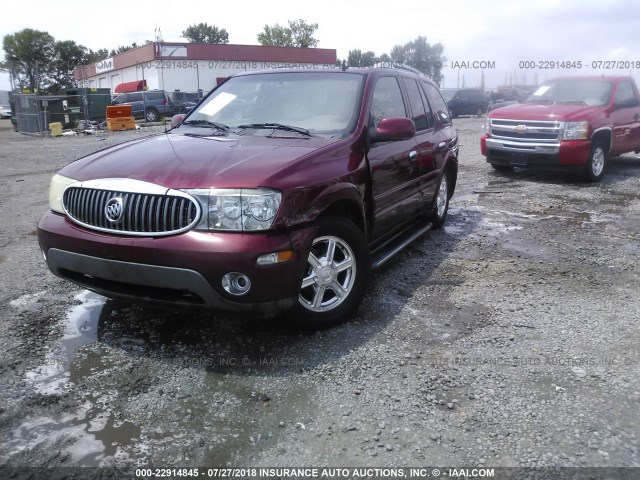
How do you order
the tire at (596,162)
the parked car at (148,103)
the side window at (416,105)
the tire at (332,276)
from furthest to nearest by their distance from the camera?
the parked car at (148,103)
the tire at (596,162)
the side window at (416,105)
the tire at (332,276)

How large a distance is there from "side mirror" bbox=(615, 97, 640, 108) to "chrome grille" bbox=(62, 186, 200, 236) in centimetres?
958

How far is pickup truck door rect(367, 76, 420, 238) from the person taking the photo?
14.4 ft

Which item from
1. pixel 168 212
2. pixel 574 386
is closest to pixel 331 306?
pixel 168 212

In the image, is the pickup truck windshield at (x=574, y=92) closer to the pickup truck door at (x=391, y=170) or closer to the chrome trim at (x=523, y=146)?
the chrome trim at (x=523, y=146)

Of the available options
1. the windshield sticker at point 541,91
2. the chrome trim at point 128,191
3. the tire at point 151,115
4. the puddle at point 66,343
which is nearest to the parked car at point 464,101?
the tire at point 151,115

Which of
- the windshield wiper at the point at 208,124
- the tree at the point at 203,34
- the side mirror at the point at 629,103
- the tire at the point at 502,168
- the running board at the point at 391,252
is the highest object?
the tree at the point at 203,34

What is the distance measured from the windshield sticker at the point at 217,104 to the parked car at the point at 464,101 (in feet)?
83.8

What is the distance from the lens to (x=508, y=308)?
427 cm

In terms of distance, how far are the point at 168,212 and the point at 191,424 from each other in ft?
3.80

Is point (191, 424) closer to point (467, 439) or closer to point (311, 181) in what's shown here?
point (467, 439)

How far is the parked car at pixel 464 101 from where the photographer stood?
28991mm

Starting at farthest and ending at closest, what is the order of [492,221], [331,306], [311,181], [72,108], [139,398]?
[72,108] < [492,221] < [331,306] < [311,181] < [139,398]

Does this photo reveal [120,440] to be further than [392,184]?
No

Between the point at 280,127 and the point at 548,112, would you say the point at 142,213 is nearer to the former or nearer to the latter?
the point at 280,127
